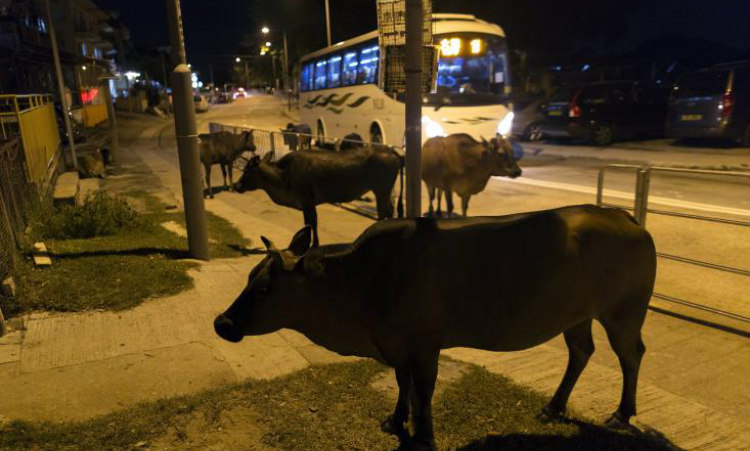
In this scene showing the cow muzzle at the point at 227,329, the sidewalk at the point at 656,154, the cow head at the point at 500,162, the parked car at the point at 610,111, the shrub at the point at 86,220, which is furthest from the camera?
the parked car at the point at 610,111

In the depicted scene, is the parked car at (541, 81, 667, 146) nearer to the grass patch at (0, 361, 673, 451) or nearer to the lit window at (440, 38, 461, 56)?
the lit window at (440, 38, 461, 56)

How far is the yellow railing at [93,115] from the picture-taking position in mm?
35875

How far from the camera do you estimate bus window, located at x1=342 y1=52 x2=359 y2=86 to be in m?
18.0

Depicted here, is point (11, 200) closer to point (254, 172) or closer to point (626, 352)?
point (254, 172)

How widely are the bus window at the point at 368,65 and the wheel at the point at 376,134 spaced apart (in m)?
1.39

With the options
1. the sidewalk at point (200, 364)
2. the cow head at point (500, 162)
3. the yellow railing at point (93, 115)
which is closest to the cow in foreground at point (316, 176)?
the cow head at point (500, 162)

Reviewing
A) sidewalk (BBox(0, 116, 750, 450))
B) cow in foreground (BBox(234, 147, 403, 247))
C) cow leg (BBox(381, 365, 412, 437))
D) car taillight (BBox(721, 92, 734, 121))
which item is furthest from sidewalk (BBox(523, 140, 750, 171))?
cow leg (BBox(381, 365, 412, 437))

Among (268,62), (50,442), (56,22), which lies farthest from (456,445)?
(268,62)

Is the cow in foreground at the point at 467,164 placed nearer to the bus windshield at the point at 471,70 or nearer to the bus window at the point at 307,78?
the bus windshield at the point at 471,70

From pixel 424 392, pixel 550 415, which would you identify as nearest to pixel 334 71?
pixel 550 415

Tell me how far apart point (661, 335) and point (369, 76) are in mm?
13153

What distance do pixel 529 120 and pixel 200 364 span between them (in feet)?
82.9

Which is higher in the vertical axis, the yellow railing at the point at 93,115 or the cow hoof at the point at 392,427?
the yellow railing at the point at 93,115

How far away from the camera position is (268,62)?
83.5 meters
